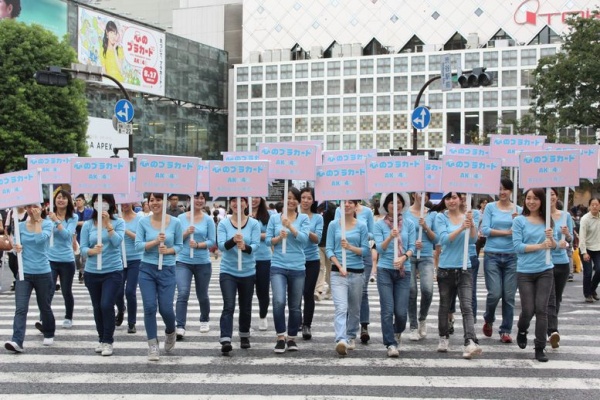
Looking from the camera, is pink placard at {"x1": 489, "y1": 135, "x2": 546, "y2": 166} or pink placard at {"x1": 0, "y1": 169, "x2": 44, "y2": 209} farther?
pink placard at {"x1": 489, "y1": 135, "x2": 546, "y2": 166}

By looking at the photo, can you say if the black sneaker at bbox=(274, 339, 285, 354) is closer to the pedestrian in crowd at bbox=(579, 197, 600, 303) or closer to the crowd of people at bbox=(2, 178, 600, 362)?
the crowd of people at bbox=(2, 178, 600, 362)

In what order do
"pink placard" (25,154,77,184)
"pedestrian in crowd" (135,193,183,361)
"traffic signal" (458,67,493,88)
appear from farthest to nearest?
"traffic signal" (458,67,493,88)
"pink placard" (25,154,77,184)
"pedestrian in crowd" (135,193,183,361)

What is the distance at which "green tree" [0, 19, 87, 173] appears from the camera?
3547cm

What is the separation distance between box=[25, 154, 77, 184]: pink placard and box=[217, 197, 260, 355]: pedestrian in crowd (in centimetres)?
469

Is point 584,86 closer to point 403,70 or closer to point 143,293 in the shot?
point 143,293

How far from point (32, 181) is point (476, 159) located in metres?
5.24

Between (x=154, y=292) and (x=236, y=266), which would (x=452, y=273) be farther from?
(x=154, y=292)

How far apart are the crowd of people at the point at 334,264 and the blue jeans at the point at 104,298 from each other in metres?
0.01

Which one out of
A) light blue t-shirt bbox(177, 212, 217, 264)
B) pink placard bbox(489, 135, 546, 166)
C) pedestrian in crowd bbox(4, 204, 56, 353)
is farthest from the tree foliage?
pedestrian in crowd bbox(4, 204, 56, 353)

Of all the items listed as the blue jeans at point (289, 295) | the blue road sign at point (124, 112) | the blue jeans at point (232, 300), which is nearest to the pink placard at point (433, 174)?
the blue jeans at point (289, 295)

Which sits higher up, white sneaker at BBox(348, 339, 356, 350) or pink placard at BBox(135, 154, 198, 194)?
pink placard at BBox(135, 154, 198, 194)

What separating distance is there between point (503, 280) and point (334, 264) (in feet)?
7.54

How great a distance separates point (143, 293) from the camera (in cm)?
838

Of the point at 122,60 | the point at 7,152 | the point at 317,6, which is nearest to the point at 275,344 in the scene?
the point at 7,152
